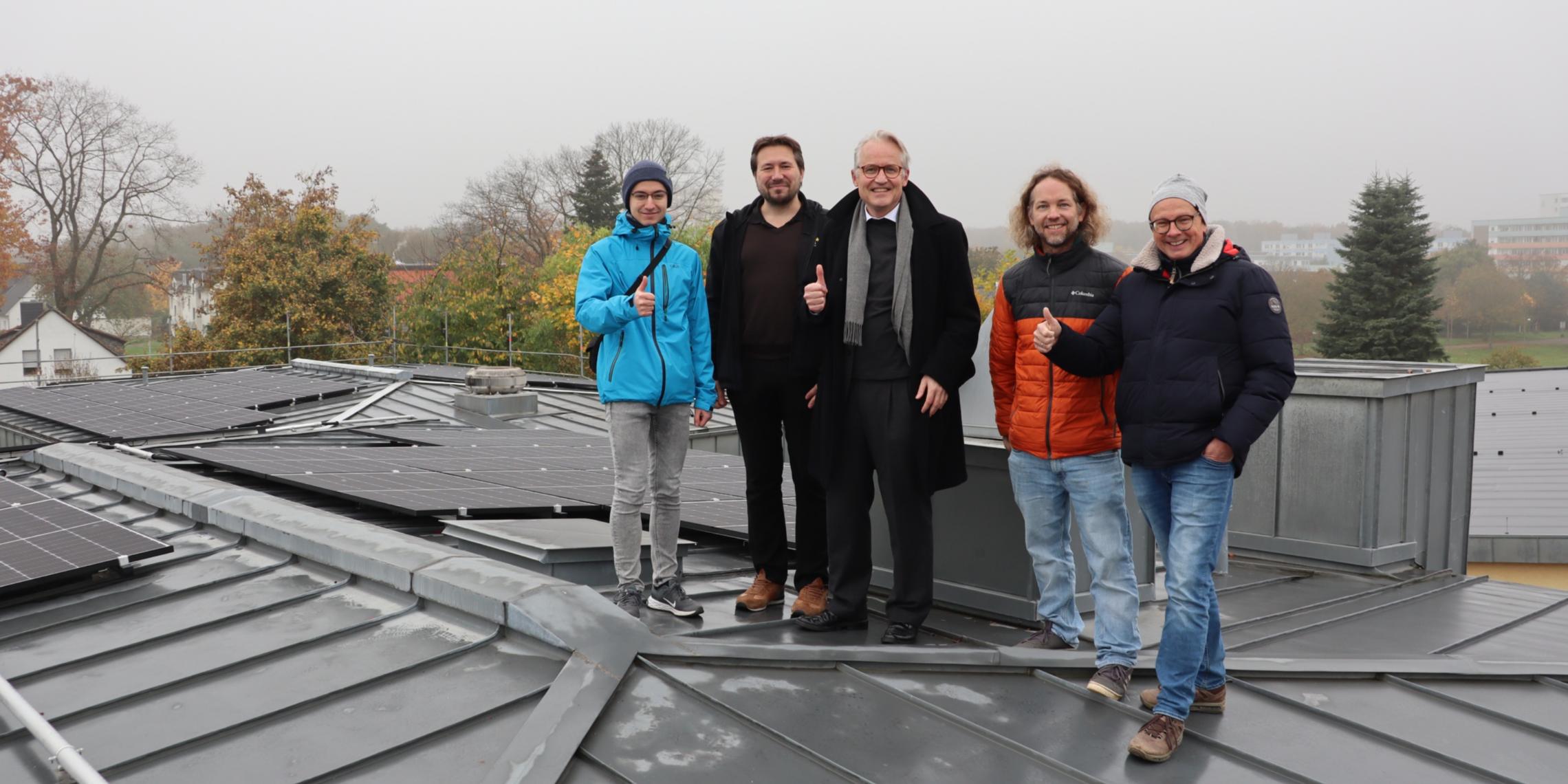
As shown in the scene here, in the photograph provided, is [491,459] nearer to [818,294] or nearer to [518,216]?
[818,294]

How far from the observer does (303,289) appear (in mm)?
40656

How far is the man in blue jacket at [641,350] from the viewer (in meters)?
4.67

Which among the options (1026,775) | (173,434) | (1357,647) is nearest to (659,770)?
(1026,775)

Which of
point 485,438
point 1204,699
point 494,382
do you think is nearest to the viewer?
point 1204,699

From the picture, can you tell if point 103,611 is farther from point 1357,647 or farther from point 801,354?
point 1357,647

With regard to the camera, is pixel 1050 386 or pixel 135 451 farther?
pixel 135 451

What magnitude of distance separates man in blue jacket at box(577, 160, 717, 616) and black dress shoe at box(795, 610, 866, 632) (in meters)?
0.49

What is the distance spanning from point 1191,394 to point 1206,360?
13 cm

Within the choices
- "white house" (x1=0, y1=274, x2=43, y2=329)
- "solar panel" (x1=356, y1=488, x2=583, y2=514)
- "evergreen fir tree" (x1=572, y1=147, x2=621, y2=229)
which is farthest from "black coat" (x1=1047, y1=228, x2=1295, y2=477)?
"white house" (x1=0, y1=274, x2=43, y2=329)

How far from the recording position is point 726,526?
6414 millimetres

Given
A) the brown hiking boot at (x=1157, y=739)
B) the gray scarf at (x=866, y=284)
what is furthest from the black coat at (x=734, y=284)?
the brown hiking boot at (x=1157, y=739)

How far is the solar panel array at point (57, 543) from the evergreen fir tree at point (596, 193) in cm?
5396

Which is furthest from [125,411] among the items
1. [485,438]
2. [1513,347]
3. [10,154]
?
[1513,347]

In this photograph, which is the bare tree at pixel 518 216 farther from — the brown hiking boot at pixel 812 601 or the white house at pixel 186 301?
the brown hiking boot at pixel 812 601
